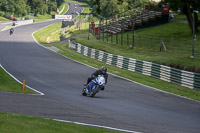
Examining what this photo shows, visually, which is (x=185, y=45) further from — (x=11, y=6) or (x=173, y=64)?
(x=11, y=6)

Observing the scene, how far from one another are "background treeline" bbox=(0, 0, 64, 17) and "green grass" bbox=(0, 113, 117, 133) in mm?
111232

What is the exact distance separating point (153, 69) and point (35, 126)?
2233 centimetres

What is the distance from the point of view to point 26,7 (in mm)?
133625

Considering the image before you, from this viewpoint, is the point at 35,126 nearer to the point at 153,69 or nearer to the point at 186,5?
the point at 153,69

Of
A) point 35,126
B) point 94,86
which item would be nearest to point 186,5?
point 94,86

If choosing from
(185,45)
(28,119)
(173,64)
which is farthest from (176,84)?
(28,119)

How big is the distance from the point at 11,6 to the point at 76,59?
3335 inches

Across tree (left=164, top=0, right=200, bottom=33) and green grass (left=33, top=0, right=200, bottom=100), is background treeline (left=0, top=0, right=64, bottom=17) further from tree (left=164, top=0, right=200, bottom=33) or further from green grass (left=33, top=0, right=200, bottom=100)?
tree (left=164, top=0, right=200, bottom=33)

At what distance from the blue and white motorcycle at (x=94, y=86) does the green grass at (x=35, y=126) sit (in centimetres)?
771

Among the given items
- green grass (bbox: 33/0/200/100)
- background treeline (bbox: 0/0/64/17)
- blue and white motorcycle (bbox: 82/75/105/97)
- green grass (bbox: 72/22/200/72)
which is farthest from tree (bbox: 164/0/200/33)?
background treeline (bbox: 0/0/64/17)

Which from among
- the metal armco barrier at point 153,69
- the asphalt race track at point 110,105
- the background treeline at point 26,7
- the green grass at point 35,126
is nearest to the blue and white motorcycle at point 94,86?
the asphalt race track at point 110,105

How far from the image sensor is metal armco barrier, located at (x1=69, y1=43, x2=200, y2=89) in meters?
27.6

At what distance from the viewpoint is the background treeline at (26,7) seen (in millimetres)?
123669

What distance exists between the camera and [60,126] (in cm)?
1165
